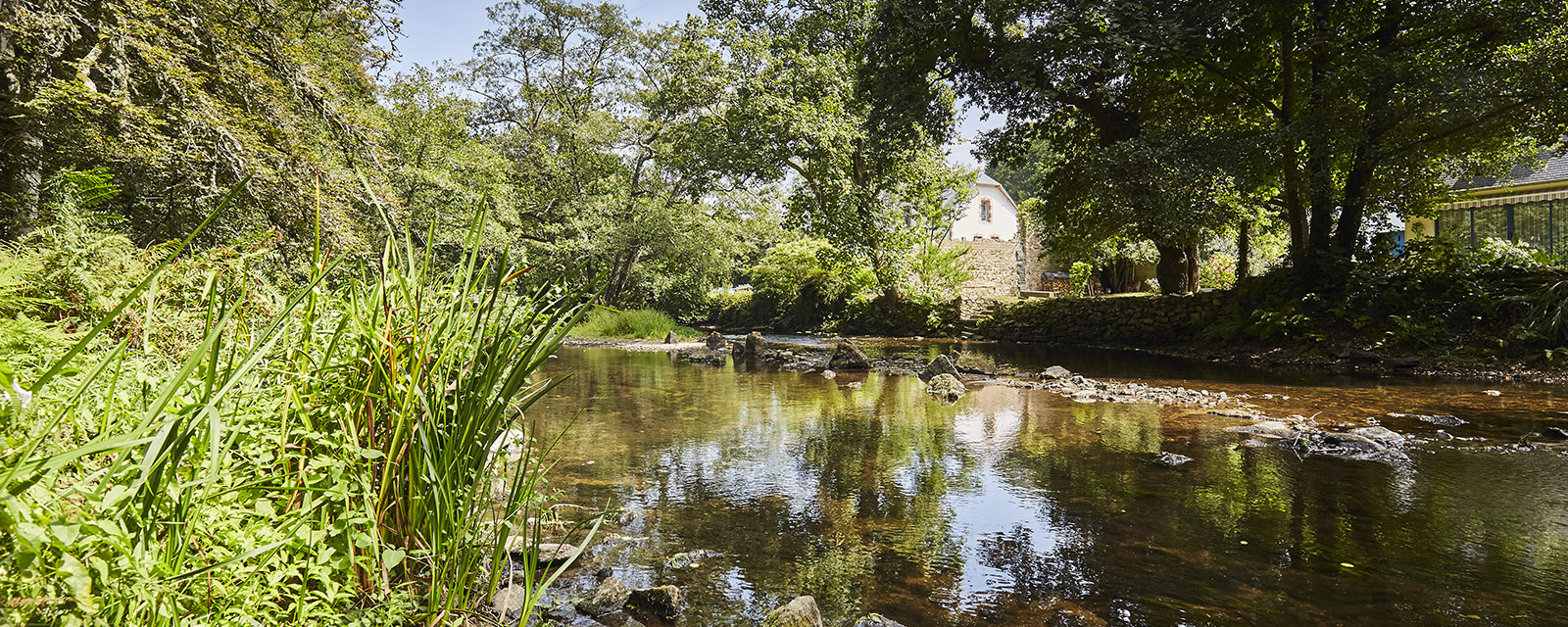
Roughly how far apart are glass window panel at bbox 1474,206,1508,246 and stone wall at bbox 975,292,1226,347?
388 inches

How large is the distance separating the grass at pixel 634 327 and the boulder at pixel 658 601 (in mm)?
16455

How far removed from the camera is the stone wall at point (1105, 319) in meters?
13.6

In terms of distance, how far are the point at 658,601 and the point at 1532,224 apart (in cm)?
2301

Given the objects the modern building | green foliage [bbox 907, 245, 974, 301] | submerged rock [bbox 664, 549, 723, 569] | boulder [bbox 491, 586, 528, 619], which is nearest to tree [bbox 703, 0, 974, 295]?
green foliage [bbox 907, 245, 974, 301]

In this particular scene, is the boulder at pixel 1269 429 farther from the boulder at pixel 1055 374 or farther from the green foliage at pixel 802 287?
the green foliage at pixel 802 287

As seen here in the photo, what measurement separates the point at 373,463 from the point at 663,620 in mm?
1178

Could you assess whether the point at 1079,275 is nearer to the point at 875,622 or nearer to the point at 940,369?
the point at 940,369

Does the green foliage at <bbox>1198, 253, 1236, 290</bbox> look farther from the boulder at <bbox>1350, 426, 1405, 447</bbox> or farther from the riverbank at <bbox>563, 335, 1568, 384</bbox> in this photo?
the boulder at <bbox>1350, 426, 1405, 447</bbox>

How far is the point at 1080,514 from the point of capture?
3.75 metres

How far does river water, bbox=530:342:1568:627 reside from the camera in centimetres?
272

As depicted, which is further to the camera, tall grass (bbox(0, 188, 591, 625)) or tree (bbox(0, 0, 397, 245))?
tree (bbox(0, 0, 397, 245))

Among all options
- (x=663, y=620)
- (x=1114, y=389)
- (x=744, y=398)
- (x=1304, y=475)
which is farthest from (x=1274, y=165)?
(x=663, y=620)

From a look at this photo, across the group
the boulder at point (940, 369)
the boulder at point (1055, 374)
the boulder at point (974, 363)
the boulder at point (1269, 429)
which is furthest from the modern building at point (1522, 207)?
the boulder at point (1269, 429)

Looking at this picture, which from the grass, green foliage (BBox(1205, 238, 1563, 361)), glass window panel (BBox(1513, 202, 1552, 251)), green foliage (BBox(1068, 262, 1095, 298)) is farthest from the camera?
green foliage (BBox(1068, 262, 1095, 298))
